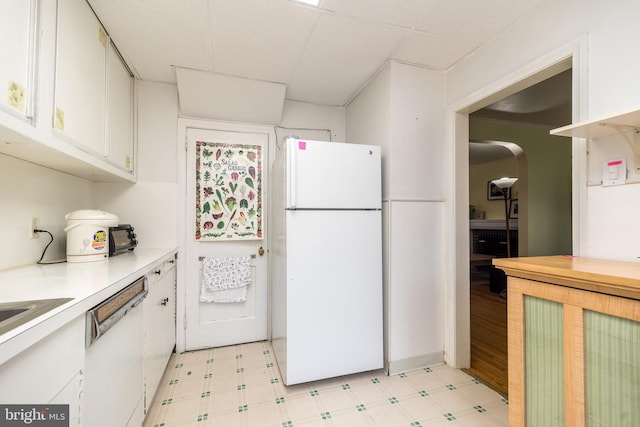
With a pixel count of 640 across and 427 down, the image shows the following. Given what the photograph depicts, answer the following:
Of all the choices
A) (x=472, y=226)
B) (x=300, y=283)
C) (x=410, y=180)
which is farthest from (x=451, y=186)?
(x=472, y=226)

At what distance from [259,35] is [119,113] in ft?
3.94

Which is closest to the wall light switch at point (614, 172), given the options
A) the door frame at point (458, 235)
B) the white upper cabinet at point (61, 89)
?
the door frame at point (458, 235)

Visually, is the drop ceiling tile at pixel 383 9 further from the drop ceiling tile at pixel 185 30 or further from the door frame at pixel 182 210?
the door frame at pixel 182 210

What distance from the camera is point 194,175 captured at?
8.07 feet

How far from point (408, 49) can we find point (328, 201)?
1267mm

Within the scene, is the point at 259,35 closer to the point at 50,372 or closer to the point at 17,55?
the point at 17,55

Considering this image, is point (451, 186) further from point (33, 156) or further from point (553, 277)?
point (33, 156)

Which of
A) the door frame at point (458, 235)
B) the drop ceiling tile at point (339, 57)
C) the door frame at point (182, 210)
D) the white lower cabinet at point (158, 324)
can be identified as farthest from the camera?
the door frame at point (182, 210)

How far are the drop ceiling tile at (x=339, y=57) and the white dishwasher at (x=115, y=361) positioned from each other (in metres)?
1.88

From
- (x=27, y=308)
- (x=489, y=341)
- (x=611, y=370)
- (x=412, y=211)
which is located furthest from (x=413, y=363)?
(x=27, y=308)

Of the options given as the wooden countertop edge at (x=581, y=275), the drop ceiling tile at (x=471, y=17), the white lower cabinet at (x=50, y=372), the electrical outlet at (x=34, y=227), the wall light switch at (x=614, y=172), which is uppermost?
the drop ceiling tile at (x=471, y=17)

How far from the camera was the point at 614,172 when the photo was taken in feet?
4.04

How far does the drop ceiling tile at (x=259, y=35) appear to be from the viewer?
156 centimetres

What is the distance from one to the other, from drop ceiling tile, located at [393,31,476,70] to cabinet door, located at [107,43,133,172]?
80.5 inches
